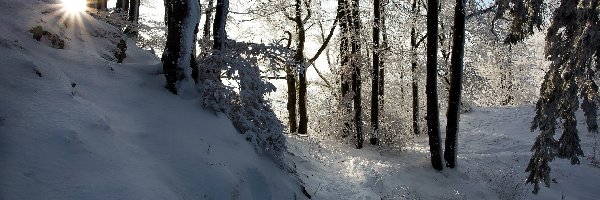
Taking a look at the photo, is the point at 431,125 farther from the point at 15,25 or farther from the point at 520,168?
the point at 15,25

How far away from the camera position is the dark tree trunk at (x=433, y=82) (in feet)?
37.6

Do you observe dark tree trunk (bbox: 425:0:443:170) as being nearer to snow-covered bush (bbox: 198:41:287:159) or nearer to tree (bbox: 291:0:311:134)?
snow-covered bush (bbox: 198:41:287:159)

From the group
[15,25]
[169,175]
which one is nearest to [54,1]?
[15,25]

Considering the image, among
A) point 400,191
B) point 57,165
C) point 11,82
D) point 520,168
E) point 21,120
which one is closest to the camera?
point 57,165

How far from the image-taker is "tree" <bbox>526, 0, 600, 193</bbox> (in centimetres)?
611

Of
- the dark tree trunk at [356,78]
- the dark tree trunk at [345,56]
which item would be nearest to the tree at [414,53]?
the dark tree trunk at [345,56]

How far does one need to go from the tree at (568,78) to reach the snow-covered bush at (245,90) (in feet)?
14.3

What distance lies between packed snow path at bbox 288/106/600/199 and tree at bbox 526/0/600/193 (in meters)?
2.63

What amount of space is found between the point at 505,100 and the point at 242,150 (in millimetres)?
34733

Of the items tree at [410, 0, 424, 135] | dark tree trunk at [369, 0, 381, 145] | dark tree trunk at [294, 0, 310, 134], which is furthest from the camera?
dark tree trunk at [294, 0, 310, 134]

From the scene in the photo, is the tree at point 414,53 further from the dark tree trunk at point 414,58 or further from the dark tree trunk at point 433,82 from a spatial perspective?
the dark tree trunk at point 433,82

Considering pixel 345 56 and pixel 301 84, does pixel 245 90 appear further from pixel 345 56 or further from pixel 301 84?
pixel 301 84

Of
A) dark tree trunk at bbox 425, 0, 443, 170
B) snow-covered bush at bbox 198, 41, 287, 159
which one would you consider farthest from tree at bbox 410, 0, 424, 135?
snow-covered bush at bbox 198, 41, 287, 159

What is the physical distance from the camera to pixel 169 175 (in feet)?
15.4
